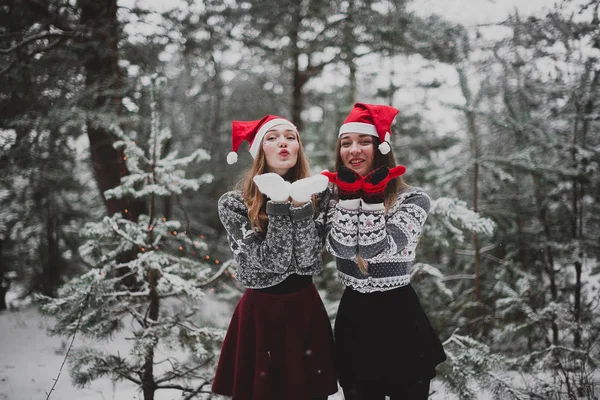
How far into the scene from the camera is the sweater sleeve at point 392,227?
185cm

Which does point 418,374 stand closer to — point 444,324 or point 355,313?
point 355,313

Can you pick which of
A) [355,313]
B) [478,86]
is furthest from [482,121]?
[355,313]

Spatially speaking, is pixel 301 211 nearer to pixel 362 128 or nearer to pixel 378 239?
pixel 378 239

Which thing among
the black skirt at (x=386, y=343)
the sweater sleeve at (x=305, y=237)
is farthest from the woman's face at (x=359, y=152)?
the black skirt at (x=386, y=343)

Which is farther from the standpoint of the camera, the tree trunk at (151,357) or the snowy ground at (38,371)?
the snowy ground at (38,371)

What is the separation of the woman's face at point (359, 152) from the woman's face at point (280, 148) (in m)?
0.32

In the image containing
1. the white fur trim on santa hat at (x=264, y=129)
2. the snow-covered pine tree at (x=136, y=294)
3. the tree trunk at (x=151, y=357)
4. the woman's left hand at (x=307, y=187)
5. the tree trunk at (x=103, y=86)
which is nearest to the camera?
the woman's left hand at (x=307, y=187)

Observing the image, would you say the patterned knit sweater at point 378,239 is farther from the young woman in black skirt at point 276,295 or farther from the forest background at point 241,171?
the forest background at point 241,171

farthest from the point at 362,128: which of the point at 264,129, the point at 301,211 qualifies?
the point at 301,211

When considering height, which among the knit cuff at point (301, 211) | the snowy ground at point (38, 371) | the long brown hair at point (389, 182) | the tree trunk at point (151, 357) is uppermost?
the long brown hair at point (389, 182)

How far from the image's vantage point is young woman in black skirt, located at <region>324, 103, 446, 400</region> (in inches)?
74.3

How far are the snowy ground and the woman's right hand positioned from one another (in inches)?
88.3

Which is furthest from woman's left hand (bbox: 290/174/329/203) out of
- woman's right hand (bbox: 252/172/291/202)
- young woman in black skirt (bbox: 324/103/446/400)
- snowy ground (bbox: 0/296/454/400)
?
snowy ground (bbox: 0/296/454/400)

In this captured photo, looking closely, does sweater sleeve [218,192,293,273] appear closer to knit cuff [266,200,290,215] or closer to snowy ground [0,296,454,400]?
knit cuff [266,200,290,215]
